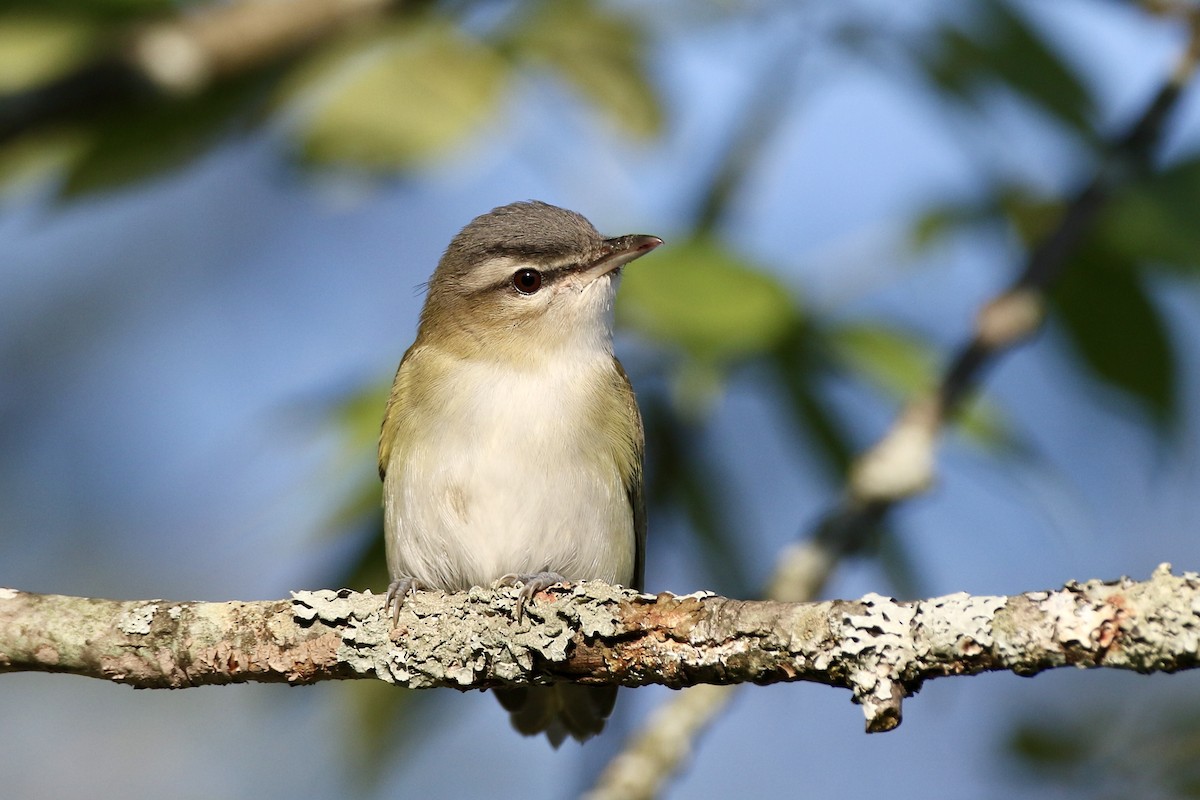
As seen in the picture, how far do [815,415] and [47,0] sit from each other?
9.92 feet

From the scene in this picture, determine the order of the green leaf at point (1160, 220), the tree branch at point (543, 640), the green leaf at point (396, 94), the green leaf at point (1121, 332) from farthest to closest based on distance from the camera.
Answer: the green leaf at point (396, 94) < the green leaf at point (1121, 332) < the green leaf at point (1160, 220) < the tree branch at point (543, 640)

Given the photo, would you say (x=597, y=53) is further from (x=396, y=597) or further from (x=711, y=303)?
(x=396, y=597)

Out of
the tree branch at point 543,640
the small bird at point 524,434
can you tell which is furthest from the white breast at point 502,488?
the tree branch at point 543,640

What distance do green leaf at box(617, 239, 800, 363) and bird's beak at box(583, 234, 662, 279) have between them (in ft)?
2.49

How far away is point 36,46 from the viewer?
13.5 ft

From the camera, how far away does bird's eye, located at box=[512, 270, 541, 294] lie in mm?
5523

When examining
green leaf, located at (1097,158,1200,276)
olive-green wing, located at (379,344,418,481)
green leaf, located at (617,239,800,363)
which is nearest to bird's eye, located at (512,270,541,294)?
olive-green wing, located at (379,344,418,481)

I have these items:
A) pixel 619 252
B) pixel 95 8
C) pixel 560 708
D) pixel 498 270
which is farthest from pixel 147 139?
pixel 560 708

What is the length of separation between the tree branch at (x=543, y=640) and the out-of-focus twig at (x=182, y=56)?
1685 millimetres

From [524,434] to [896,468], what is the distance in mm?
1586

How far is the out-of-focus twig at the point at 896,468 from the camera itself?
13.4ft

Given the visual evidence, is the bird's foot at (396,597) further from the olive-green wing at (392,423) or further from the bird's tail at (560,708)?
the bird's tail at (560,708)

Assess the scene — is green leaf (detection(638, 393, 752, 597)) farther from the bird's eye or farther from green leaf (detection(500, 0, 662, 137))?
green leaf (detection(500, 0, 662, 137))

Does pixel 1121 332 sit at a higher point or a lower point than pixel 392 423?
lower
